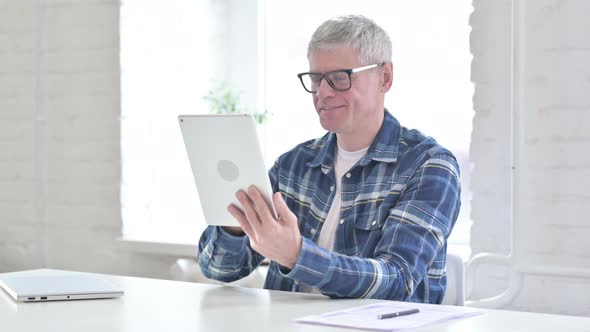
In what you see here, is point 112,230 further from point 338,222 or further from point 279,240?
point 279,240

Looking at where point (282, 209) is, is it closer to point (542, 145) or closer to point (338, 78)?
point (338, 78)

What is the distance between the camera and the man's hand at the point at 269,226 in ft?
5.81

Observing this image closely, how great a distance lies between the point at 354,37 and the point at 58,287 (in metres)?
0.92

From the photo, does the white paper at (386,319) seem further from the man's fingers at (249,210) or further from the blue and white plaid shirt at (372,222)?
the man's fingers at (249,210)

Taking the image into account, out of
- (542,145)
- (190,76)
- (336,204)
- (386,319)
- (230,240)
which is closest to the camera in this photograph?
Answer: (386,319)

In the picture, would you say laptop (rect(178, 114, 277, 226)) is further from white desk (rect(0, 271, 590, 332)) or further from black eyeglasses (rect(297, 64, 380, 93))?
black eyeglasses (rect(297, 64, 380, 93))

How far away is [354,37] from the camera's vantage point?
2178 mm

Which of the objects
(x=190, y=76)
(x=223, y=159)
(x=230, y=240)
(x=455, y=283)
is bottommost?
(x=455, y=283)

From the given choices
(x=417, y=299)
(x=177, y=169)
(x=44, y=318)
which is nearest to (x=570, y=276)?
(x=417, y=299)

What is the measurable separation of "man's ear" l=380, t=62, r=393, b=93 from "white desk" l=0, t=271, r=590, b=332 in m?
0.64

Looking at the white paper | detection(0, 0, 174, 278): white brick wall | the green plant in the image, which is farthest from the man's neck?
detection(0, 0, 174, 278): white brick wall

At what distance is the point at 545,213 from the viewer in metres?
2.60

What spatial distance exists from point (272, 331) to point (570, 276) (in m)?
1.32

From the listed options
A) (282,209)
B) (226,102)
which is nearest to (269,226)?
(282,209)
